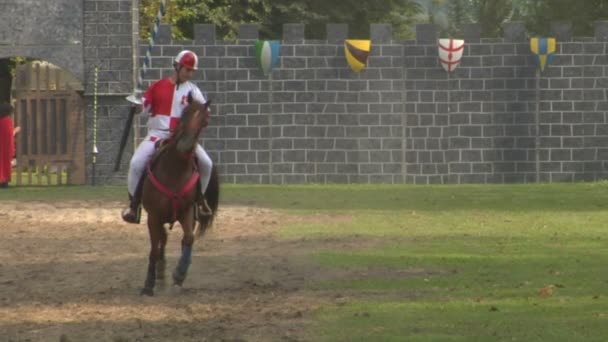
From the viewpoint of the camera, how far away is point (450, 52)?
3812 cm

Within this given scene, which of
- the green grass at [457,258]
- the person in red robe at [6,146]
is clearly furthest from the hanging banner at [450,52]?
the person in red robe at [6,146]

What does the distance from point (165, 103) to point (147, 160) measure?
61 centimetres

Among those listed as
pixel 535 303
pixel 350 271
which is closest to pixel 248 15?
pixel 350 271

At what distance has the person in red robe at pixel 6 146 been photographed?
37.9 metres

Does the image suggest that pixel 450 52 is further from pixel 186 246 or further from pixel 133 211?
pixel 186 246

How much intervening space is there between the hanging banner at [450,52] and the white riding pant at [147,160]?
21404 millimetres

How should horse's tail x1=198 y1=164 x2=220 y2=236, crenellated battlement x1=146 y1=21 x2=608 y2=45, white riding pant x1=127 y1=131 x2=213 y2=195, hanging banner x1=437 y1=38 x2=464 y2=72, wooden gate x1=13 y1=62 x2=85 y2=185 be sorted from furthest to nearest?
wooden gate x1=13 y1=62 x2=85 y2=185 < hanging banner x1=437 y1=38 x2=464 y2=72 < crenellated battlement x1=146 y1=21 x2=608 y2=45 < horse's tail x1=198 y1=164 x2=220 y2=236 < white riding pant x1=127 y1=131 x2=213 y2=195

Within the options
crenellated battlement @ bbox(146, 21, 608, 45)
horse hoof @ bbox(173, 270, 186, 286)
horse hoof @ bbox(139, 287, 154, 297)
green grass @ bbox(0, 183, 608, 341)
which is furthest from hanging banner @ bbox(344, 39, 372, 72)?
horse hoof @ bbox(139, 287, 154, 297)

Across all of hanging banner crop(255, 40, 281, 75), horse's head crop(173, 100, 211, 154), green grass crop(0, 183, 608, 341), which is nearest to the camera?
green grass crop(0, 183, 608, 341)

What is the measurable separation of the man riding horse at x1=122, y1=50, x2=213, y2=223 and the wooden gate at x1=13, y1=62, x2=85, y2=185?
70.7 ft

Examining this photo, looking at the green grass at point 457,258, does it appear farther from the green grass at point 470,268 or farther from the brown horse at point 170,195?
the brown horse at point 170,195

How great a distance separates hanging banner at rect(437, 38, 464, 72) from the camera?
38.1 meters

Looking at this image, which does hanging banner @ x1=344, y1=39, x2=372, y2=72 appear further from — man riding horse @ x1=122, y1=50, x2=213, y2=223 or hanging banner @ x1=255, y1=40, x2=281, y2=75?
man riding horse @ x1=122, y1=50, x2=213, y2=223

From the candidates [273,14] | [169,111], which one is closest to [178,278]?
[169,111]
